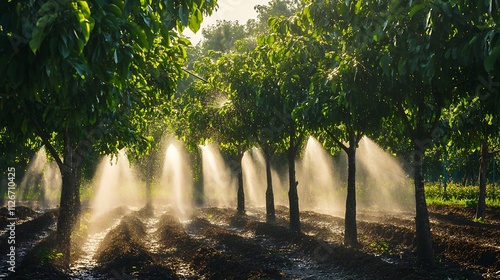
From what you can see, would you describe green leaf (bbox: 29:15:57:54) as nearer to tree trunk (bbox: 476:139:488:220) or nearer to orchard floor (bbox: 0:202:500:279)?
orchard floor (bbox: 0:202:500:279)

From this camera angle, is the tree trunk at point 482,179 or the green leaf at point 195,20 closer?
the green leaf at point 195,20

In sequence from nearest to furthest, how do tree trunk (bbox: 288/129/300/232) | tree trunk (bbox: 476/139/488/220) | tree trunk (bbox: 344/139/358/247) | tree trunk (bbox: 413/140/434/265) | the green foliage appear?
tree trunk (bbox: 413/140/434/265)
the green foliage
tree trunk (bbox: 344/139/358/247)
tree trunk (bbox: 288/129/300/232)
tree trunk (bbox: 476/139/488/220)

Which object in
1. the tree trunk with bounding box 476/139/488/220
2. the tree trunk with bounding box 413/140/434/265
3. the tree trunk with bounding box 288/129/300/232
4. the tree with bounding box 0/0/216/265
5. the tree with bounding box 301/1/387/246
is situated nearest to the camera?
the tree with bounding box 0/0/216/265

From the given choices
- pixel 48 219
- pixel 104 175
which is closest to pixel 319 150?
pixel 104 175

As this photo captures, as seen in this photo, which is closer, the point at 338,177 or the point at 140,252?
the point at 140,252

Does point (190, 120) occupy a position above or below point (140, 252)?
above

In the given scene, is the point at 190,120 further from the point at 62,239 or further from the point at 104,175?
the point at 104,175

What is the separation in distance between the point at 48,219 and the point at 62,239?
44.3 feet

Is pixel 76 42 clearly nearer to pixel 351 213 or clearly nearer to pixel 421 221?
pixel 421 221

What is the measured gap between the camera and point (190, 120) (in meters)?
24.3

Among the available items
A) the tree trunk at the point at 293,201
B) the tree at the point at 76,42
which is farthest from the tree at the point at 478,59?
the tree trunk at the point at 293,201

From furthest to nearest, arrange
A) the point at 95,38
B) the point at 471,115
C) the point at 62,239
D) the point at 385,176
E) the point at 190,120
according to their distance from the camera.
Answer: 1. the point at 385,176
2. the point at 190,120
3. the point at 471,115
4. the point at 62,239
5. the point at 95,38

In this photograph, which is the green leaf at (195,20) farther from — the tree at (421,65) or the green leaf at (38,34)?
the tree at (421,65)

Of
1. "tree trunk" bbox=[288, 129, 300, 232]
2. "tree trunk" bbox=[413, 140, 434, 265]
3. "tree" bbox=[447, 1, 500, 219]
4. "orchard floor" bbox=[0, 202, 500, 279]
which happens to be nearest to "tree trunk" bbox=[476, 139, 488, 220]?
"orchard floor" bbox=[0, 202, 500, 279]
